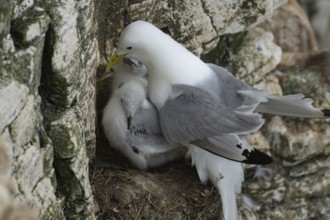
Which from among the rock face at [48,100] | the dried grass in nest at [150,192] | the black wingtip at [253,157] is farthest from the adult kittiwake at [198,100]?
the rock face at [48,100]

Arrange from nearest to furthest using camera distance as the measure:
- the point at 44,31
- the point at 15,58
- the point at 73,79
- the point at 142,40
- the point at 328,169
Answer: the point at 15,58, the point at 44,31, the point at 73,79, the point at 142,40, the point at 328,169

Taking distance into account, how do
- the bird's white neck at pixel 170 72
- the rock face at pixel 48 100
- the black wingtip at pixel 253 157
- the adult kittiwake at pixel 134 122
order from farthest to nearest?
the adult kittiwake at pixel 134 122, the bird's white neck at pixel 170 72, the black wingtip at pixel 253 157, the rock face at pixel 48 100

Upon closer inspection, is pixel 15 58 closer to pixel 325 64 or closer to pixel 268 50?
pixel 268 50

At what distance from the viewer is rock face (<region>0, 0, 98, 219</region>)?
3.94 m

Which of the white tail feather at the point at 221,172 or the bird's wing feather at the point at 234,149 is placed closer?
the bird's wing feather at the point at 234,149

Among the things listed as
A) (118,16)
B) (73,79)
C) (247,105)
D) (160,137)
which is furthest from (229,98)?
(73,79)

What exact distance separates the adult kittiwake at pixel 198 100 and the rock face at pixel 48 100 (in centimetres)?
50

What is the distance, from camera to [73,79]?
15.1 ft

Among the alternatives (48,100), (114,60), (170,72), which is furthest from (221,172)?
(48,100)

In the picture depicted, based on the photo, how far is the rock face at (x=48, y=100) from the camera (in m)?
3.94

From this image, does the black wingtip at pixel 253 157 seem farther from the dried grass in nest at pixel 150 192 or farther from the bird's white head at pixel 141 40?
the bird's white head at pixel 141 40

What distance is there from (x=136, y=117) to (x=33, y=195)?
5.34 ft

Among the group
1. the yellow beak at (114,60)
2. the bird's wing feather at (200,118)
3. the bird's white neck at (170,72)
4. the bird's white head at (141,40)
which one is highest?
the bird's white head at (141,40)

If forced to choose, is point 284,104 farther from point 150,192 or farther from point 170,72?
point 150,192
